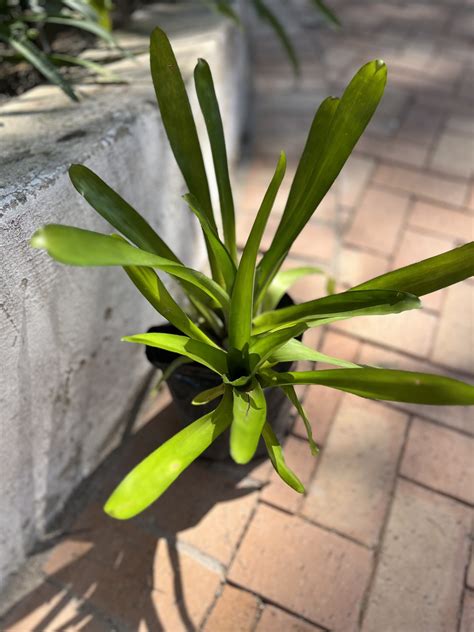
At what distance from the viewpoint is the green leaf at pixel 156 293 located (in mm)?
917

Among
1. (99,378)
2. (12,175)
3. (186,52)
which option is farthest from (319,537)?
(186,52)

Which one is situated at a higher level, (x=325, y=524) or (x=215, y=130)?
(x=215, y=130)

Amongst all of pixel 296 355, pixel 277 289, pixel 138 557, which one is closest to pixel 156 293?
pixel 296 355

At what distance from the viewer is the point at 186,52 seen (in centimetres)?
162

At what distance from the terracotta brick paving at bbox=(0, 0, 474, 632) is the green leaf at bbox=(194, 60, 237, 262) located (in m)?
0.55

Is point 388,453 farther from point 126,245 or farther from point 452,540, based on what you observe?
point 126,245

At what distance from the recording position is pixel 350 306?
0.92 metres

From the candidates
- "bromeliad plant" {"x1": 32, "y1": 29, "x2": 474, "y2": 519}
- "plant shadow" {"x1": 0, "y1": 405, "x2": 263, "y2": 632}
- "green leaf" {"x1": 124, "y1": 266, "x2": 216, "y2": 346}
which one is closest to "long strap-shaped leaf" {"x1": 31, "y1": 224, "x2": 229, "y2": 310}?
"bromeliad plant" {"x1": 32, "y1": 29, "x2": 474, "y2": 519}

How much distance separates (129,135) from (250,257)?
1.61ft

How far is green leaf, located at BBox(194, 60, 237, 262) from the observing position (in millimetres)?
1061

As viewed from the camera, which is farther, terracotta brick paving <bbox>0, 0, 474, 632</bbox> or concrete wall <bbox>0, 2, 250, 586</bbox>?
terracotta brick paving <bbox>0, 0, 474, 632</bbox>

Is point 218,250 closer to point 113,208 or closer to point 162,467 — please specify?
point 113,208

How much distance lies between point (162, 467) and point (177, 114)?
0.59 meters

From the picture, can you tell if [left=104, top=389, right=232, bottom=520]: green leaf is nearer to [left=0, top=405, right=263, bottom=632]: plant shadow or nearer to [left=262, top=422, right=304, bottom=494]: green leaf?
[left=262, top=422, right=304, bottom=494]: green leaf
